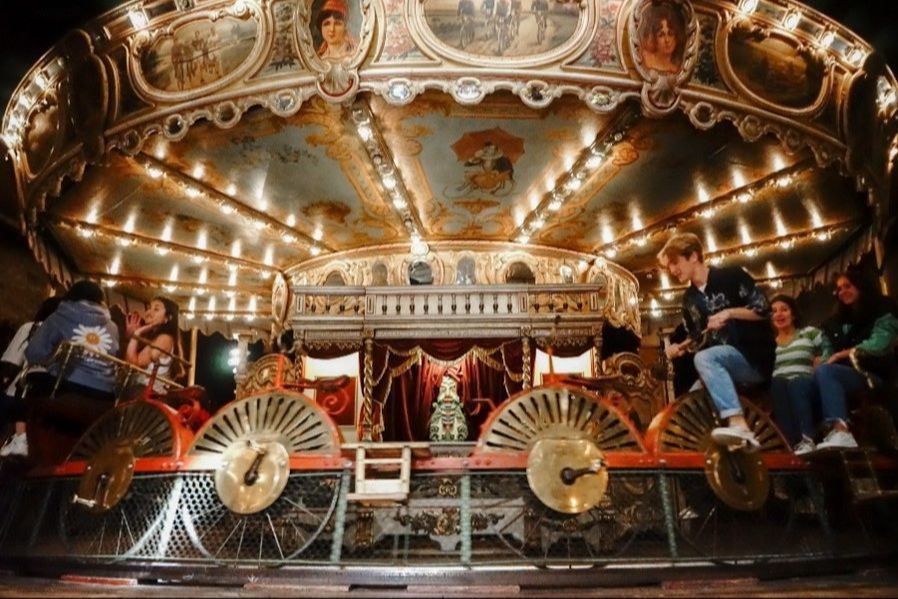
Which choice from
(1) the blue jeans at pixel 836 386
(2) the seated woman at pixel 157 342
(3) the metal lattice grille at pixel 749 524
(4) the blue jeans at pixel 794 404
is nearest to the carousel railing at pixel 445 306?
(2) the seated woman at pixel 157 342

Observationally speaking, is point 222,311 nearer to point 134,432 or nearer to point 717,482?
point 134,432

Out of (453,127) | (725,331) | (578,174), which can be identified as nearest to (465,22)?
(453,127)

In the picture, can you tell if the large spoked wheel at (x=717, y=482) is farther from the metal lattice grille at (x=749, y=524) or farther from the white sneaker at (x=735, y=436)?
the white sneaker at (x=735, y=436)

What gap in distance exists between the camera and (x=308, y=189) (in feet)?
30.7

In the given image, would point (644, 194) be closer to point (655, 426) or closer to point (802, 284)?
point (802, 284)

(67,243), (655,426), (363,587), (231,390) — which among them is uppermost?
(67,243)

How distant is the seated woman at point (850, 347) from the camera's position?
4684mm

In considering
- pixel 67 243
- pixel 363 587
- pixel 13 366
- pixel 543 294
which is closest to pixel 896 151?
pixel 543 294

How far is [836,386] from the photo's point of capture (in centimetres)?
481

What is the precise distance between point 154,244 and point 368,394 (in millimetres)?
4462

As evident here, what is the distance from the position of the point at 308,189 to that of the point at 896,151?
23.7ft

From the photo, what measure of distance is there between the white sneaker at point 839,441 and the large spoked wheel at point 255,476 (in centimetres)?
339

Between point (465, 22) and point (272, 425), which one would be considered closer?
point (272, 425)

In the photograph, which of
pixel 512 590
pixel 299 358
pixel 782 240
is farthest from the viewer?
pixel 299 358
